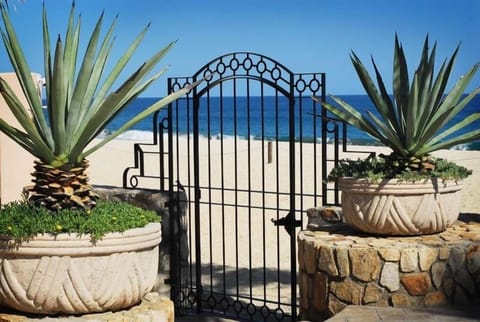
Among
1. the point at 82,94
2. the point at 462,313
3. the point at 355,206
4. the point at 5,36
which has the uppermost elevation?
the point at 5,36

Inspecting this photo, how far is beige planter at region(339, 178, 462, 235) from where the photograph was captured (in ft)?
18.2

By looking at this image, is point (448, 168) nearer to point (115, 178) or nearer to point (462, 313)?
point (462, 313)

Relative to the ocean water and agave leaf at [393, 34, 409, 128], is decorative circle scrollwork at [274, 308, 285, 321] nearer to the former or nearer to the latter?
agave leaf at [393, 34, 409, 128]

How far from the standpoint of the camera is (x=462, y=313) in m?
5.08

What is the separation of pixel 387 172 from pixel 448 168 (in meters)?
0.54

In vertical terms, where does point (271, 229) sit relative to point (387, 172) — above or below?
below

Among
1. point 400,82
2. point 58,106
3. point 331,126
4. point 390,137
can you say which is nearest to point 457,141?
point 390,137

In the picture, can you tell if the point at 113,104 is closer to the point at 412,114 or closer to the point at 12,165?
the point at 412,114

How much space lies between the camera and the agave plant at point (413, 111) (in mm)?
5695

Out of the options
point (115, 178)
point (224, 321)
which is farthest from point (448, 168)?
point (115, 178)

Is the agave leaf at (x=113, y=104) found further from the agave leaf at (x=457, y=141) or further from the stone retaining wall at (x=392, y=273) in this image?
the agave leaf at (x=457, y=141)

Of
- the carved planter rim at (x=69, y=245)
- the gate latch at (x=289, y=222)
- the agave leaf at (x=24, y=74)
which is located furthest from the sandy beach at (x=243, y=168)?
the carved planter rim at (x=69, y=245)

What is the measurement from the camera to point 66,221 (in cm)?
364

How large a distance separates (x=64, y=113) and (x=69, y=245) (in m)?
0.74
